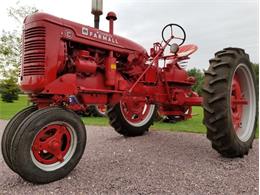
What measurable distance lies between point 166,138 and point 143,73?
1815mm

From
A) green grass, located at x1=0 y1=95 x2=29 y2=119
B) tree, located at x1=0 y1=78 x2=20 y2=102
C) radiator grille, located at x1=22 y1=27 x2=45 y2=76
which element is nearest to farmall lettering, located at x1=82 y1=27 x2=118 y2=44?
radiator grille, located at x1=22 y1=27 x2=45 y2=76

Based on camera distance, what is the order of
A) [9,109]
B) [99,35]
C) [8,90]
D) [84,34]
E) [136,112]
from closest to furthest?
[84,34] < [99,35] < [136,112] < [9,109] < [8,90]

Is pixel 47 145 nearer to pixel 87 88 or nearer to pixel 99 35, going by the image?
pixel 87 88

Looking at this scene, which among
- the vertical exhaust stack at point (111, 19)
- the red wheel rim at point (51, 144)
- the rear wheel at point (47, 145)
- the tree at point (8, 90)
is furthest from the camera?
the tree at point (8, 90)

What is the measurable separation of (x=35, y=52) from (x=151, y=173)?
6.45 feet

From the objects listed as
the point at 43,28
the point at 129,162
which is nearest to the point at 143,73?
the point at 129,162

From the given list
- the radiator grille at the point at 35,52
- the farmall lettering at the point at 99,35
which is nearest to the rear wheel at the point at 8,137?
the radiator grille at the point at 35,52

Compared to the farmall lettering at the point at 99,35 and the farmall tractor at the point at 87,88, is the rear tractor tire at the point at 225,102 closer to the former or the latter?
the farmall tractor at the point at 87,88

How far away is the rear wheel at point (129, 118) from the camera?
5.13 meters

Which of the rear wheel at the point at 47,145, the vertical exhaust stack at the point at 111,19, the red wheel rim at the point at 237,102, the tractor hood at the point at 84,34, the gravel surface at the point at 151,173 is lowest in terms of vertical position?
the gravel surface at the point at 151,173

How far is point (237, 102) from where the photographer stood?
13.7 ft

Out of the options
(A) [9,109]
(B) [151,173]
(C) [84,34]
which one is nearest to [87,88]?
(C) [84,34]

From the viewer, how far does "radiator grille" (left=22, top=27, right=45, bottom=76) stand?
306 centimetres

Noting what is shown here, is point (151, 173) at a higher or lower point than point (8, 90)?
lower
